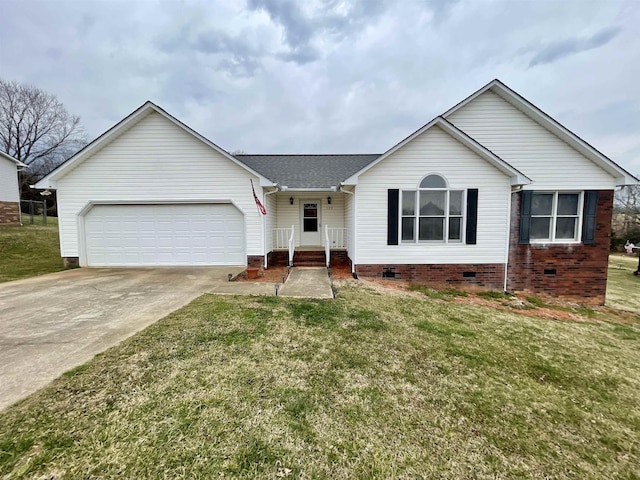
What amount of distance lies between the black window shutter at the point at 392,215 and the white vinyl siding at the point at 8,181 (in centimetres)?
2451

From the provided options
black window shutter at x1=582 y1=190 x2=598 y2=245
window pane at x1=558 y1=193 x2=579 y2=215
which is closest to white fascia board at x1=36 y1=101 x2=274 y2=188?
window pane at x1=558 y1=193 x2=579 y2=215

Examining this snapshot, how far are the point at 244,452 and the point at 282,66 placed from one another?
1949cm

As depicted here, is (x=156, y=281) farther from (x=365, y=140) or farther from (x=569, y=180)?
(x=365, y=140)

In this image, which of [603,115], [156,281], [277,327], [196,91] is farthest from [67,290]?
[603,115]

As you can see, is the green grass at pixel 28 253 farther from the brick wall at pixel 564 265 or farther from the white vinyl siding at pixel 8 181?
the brick wall at pixel 564 265

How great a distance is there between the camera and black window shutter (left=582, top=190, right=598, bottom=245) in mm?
8961

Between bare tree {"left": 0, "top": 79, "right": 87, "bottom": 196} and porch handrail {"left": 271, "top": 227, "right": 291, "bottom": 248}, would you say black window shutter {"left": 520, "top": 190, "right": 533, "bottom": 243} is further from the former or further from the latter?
bare tree {"left": 0, "top": 79, "right": 87, "bottom": 196}

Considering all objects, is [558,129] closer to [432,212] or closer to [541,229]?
[541,229]

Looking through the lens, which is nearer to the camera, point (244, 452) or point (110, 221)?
point (244, 452)

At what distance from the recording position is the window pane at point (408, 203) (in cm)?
871

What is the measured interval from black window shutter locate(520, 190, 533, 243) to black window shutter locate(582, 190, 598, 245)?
1.75 metres

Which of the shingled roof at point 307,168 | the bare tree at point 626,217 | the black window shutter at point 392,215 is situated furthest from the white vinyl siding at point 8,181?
the bare tree at point 626,217

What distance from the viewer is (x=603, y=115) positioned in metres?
20.9

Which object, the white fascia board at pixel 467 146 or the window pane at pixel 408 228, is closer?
the white fascia board at pixel 467 146
